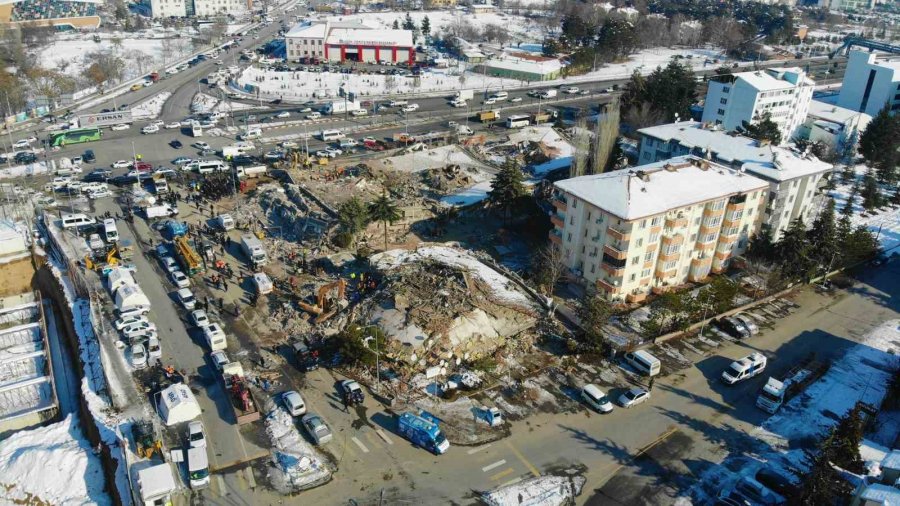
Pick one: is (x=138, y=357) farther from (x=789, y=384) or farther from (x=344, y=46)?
(x=344, y=46)

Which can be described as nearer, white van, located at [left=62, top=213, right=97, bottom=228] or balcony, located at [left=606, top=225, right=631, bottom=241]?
balcony, located at [left=606, top=225, right=631, bottom=241]

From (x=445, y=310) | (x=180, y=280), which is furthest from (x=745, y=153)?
(x=180, y=280)

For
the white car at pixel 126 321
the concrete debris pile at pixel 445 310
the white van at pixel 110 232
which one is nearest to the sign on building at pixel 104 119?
the white van at pixel 110 232

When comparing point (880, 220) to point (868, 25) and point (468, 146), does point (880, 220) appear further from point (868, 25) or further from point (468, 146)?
point (868, 25)

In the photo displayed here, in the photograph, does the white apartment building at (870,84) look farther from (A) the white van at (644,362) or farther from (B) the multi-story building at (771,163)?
(A) the white van at (644,362)

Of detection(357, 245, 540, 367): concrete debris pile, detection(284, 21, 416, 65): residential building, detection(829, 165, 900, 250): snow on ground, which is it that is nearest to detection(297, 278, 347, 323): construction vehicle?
detection(357, 245, 540, 367): concrete debris pile

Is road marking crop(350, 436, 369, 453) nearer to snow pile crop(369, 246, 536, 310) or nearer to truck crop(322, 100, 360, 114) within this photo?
snow pile crop(369, 246, 536, 310)
